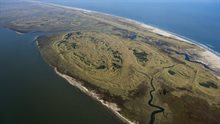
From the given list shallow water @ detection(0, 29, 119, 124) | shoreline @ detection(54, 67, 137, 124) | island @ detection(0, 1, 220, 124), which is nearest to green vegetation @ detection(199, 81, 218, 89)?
island @ detection(0, 1, 220, 124)

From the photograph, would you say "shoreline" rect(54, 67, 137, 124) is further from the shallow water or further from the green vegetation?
the green vegetation

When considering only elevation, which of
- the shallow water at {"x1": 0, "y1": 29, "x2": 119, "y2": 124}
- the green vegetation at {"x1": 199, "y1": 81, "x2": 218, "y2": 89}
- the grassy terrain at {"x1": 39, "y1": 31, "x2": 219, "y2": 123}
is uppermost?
the green vegetation at {"x1": 199, "y1": 81, "x2": 218, "y2": 89}

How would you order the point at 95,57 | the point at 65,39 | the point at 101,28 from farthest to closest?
the point at 101,28 → the point at 65,39 → the point at 95,57

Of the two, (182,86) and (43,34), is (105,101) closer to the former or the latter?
(182,86)

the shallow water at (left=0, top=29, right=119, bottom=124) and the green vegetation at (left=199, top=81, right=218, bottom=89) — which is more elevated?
the green vegetation at (left=199, top=81, right=218, bottom=89)

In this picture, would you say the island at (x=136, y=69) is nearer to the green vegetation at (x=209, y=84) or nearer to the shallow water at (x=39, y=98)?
the green vegetation at (x=209, y=84)

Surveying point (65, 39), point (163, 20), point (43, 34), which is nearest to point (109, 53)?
point (65, 39)

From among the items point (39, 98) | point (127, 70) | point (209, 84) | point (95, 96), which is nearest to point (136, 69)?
point (127, 70)
